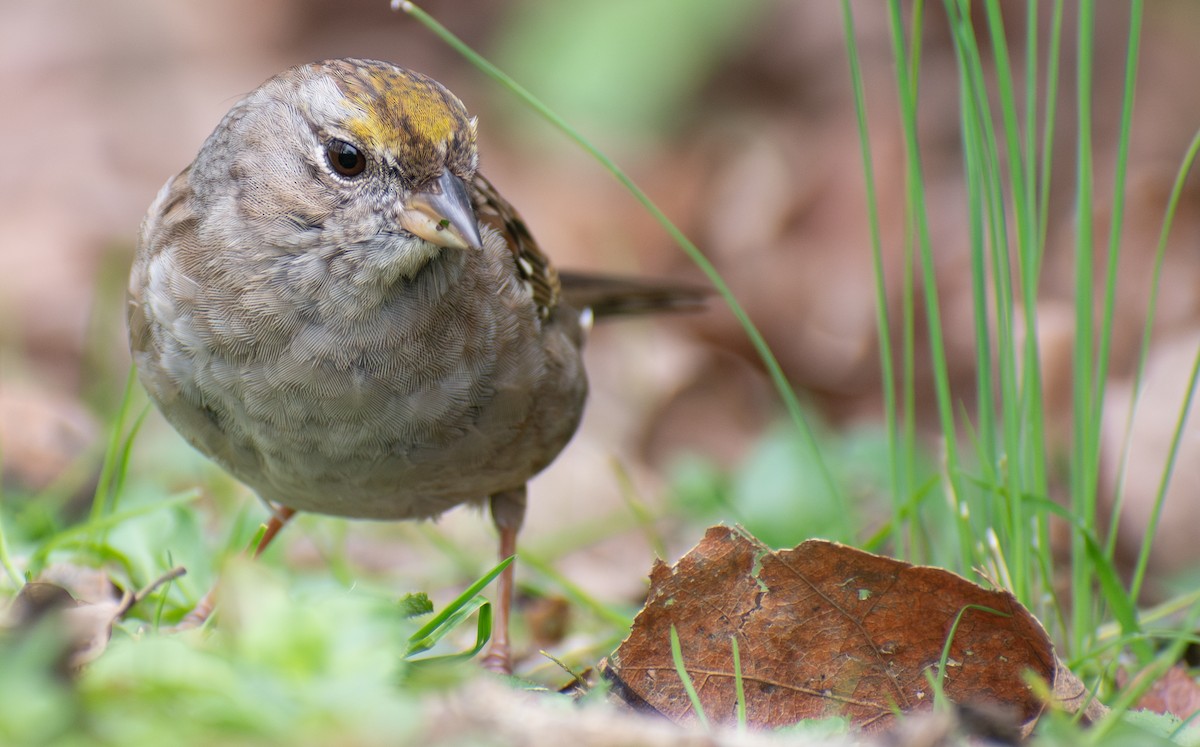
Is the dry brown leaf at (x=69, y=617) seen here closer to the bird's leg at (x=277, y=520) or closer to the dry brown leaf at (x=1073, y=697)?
the bird's leg at (x=277, y=520)

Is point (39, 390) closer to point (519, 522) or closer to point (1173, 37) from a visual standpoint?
point (519, 522)

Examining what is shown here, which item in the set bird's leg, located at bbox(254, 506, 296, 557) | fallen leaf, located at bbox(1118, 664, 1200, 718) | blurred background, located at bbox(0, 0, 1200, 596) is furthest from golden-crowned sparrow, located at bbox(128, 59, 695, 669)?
fallen leaf, located at bbox(1118, 664, 1200, 718)

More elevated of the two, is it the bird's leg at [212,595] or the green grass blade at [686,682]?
the green grass blade at [686,682]

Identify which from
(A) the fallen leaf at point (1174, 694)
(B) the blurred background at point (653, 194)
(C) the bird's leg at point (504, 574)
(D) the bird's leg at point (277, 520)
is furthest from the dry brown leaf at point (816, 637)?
(B) the blurred background at point (653, 194)

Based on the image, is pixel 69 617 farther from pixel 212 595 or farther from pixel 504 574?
pixel 504 574

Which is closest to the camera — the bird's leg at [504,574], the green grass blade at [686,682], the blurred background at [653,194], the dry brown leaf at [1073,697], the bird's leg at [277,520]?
the green grass blade at [686,682]
